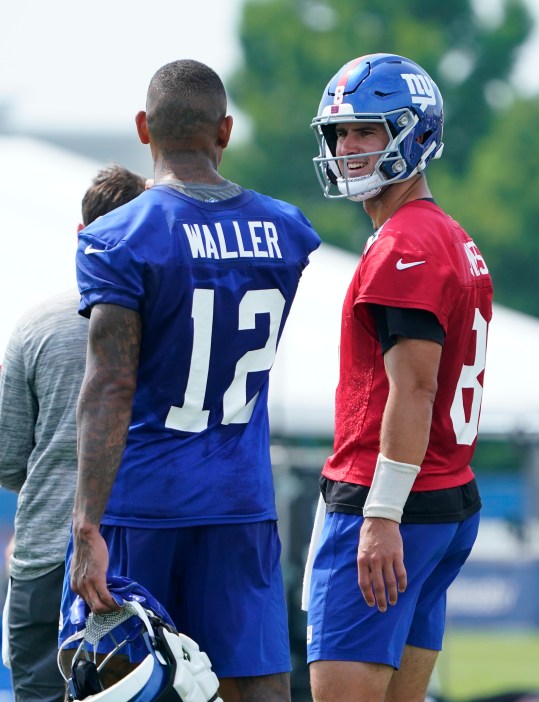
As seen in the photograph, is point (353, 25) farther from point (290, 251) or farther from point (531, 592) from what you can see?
point (290, 251)

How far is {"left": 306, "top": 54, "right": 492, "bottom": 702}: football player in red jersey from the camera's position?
9.87ft

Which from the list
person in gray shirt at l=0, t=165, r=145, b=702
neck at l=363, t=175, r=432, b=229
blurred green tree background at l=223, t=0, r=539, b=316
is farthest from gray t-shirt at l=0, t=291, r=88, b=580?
blurred green tree background at l=223, t=0, r=539, b=316

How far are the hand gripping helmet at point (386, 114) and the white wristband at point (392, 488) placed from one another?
70 centimetres

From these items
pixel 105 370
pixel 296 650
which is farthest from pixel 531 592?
pixel 105 370

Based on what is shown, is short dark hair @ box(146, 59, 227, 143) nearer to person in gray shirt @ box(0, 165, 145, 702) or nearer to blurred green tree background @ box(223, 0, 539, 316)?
person in gray shirt @ box(0, 165, 145, 702)

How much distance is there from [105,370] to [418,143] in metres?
1.00

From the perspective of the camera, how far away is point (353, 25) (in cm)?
3828

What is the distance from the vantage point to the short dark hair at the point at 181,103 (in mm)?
3189

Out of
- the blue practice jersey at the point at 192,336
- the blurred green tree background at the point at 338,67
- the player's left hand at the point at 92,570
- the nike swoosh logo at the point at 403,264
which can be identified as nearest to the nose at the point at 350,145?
the blue practice jersey at the point at 192,336

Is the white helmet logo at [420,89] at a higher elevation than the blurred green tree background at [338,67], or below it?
higher

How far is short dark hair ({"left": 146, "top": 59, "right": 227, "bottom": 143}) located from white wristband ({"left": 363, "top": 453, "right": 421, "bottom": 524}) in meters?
0.94

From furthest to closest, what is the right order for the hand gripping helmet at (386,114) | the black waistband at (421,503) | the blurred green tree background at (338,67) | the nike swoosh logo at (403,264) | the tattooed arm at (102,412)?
the blurred green tree background at (338,67) → the hand gripping helmet at (386,114) → the black waistband at (421,503) → the nike swoosh logo at (403,264) → the tattooed arm at (102,412)

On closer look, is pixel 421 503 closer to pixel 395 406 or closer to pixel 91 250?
pixel 395 406

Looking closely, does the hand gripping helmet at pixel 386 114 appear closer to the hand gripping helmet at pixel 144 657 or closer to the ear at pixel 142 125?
the ear at pixel 142 125
